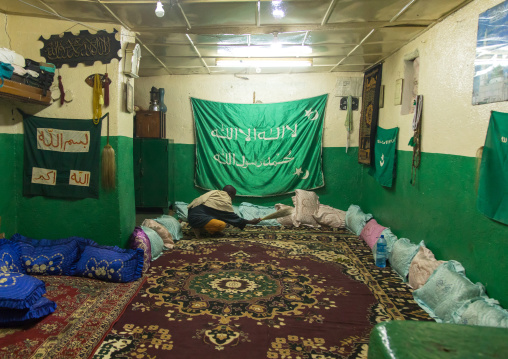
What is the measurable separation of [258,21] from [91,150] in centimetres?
223

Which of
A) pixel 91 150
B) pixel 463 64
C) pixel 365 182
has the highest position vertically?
pixel 463 64

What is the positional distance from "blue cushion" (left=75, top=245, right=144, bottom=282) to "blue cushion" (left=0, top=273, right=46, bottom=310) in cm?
61

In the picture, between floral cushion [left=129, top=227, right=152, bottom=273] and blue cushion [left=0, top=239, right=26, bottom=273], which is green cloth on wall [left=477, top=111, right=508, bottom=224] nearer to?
floral cushion [left=129, top=227, right=152, bottom=273]

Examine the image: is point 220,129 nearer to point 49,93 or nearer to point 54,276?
point 49,93

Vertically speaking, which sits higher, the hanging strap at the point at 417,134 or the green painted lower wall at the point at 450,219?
the hanging strap at the point at 417,134

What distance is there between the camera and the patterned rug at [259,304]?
2.29 meters

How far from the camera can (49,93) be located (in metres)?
3.69

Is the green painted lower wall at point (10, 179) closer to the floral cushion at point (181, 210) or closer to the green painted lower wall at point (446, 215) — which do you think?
the floral cushion at point (181, 210)

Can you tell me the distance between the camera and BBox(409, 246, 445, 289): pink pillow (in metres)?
3.21

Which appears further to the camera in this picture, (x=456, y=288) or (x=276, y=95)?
(x=276, y=95)

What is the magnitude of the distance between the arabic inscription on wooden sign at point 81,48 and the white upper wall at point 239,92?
8.83 ft

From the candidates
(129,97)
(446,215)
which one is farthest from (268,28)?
(446,215)

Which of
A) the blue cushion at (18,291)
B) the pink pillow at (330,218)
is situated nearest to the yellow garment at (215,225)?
the pink pillow at (330,218)

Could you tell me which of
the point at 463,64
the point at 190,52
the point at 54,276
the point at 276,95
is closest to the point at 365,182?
the point at 276,95
